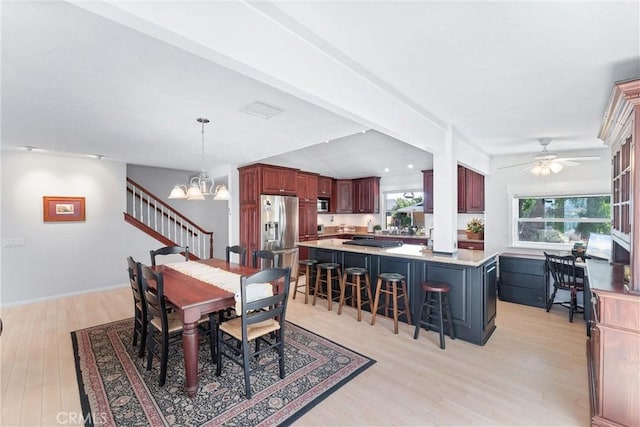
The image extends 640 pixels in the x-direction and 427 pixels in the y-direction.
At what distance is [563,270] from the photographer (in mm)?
3832

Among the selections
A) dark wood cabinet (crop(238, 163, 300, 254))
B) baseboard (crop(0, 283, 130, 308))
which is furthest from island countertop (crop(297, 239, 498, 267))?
baseboard (crop(0, 283, 130, 308))

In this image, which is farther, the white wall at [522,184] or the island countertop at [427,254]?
the white wall at [522,184]

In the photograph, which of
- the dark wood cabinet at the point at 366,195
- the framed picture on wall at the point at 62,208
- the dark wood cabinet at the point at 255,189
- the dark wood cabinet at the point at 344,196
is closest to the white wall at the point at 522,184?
the dark wood cabinet at the point at 366,195

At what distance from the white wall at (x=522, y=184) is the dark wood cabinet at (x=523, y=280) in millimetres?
964

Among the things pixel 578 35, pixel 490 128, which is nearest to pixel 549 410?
pixel 578 35

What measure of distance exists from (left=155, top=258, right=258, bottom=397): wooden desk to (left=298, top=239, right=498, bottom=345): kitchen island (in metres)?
2.04

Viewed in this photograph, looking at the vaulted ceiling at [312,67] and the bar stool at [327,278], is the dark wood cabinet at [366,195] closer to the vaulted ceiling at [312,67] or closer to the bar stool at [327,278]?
the bar stool at [327,278]

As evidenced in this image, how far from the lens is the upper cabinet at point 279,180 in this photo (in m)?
5.61

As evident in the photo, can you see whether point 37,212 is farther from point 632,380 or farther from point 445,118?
point 632,380

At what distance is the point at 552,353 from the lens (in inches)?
113

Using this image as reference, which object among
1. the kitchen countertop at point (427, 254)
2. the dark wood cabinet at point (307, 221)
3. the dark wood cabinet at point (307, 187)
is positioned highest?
the dark wood cabinet at point (307, 187)

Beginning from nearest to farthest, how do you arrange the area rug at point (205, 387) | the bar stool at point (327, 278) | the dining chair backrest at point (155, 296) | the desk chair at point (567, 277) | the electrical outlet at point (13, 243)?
the area rug at point (205, 387) < the dining chair backrest at point (155, 296) < the desk chair at point (567, 277) < the bar stool at point (327, 278) < the electrical outlet at point (13, 243)

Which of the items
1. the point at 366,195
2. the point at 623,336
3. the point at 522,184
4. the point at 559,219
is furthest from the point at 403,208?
the point at 623,336

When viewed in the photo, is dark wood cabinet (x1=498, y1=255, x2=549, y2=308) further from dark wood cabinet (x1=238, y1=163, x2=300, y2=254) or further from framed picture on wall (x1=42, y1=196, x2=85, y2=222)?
framed picture on wall (x1=42, y1=196, x2=85, y2=222)
